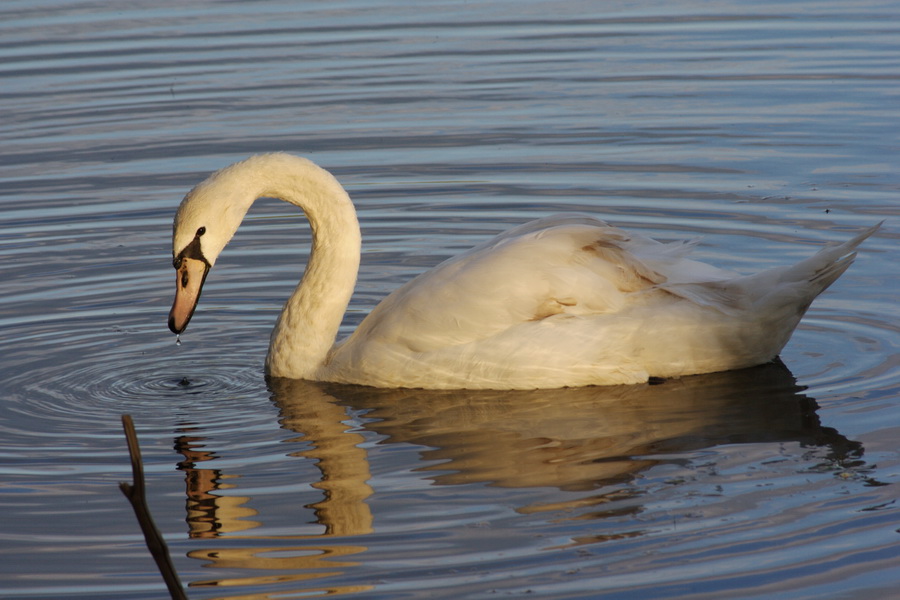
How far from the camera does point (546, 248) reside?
6938mm

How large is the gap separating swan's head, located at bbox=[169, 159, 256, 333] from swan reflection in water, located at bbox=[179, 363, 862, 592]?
67cm

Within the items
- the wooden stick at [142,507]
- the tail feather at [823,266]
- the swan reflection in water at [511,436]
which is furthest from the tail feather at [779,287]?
the wooden stick at [142,507]

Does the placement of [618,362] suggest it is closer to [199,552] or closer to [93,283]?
[199,552]

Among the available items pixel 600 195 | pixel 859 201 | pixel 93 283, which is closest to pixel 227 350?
pixel 93 283

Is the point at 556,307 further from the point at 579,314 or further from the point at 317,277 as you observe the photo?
the point at 317,277

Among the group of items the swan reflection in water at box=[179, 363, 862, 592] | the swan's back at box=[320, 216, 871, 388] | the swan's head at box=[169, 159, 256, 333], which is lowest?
the swan reflection in water at box=[179, 363, 862, 592]

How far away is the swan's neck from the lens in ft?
24.6

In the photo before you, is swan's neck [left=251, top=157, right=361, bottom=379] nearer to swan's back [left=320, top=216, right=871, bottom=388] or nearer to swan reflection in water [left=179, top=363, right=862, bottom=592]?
swan reflection in water [left=179, top=363, right=862, bottom=592]

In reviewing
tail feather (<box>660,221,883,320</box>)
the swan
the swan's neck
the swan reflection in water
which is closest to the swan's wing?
the swan

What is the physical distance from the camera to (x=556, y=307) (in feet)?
22.7

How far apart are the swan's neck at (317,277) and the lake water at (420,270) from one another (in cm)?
25

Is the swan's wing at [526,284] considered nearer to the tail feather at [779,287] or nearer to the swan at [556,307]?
the swan at [556,307]

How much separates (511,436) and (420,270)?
2763 millimetres

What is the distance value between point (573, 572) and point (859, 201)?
561 cm
